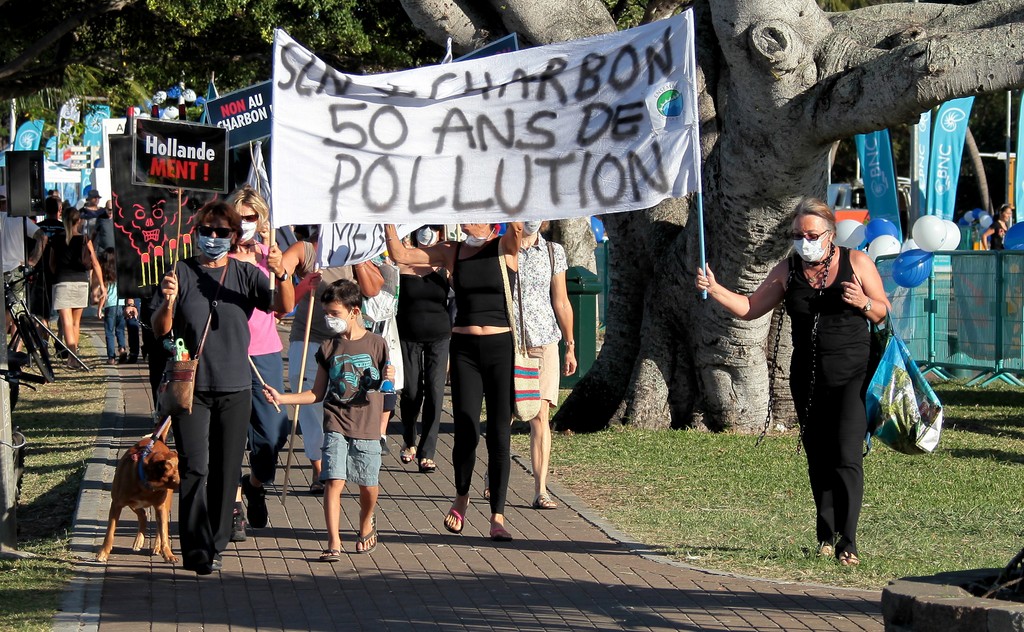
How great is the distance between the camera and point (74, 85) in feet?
84.1

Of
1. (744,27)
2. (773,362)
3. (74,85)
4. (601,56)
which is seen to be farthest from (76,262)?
(601,56)

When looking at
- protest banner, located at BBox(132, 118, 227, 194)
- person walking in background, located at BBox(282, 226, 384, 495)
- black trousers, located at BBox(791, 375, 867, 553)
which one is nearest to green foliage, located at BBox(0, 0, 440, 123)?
protest banner, located at BBox(132, 118, 227, 194)

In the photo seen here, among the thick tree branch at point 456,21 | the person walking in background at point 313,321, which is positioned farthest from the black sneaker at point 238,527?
the thick tree branch at point 456,21

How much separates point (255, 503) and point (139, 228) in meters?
3.10

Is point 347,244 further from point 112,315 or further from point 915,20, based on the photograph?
point 112,315

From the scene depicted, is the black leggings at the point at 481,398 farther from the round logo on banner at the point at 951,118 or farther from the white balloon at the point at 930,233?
the round logo on banner at the point at 951,118

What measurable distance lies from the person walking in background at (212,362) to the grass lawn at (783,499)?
7.78ft

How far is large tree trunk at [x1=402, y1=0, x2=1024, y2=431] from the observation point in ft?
29.8

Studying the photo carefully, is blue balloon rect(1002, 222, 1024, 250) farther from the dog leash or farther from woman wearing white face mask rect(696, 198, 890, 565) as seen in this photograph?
the dog leash

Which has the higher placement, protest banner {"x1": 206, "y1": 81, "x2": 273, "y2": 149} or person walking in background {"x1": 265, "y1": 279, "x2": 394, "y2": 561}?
protest banner {"x1": 206, "y1": 81, "x2": 273, "y2": 149}

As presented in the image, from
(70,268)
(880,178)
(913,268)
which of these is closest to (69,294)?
(70,268)

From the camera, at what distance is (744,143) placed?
1029cm

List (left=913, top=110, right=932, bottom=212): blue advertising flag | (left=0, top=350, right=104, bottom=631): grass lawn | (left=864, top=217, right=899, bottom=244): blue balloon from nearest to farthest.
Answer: (left=0, top=350, right=104, bottom=631): grass lawn → (left=864, top=217, right=899, bottom=244): blue balloon → (left=913, top=110, right=932, bottom=212): blue advertising flag

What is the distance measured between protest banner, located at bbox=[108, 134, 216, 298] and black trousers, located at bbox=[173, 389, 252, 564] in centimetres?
331
